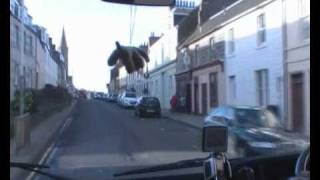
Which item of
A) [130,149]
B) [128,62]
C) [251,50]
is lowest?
[130,149]

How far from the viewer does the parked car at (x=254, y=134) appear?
1205 centimetres

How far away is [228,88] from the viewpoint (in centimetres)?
3222

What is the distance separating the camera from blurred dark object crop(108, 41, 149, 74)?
→ 3.55m

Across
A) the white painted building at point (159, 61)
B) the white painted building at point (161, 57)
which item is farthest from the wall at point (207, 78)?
the white painted building at point (159, 61)

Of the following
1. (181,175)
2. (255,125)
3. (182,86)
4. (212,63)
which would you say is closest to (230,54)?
(212,63)

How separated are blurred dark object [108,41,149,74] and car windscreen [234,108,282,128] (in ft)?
33.3

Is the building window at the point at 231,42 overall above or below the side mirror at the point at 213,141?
above

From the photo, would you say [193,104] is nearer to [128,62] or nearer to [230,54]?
[230,54]

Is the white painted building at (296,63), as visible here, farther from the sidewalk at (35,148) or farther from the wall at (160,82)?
the sidewalk at (35,148)

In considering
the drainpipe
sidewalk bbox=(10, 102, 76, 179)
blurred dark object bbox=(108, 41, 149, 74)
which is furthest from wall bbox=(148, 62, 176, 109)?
the drainpipe

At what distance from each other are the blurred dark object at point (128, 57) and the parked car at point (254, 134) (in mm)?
7294

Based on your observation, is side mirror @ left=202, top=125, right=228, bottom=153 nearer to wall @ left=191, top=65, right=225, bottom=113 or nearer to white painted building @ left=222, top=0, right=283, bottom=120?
white painted building @ left=222, top=0, right=283, bottom=120

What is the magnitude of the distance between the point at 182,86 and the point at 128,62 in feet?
119

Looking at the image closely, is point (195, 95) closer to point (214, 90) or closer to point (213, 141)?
point (214, 90)
